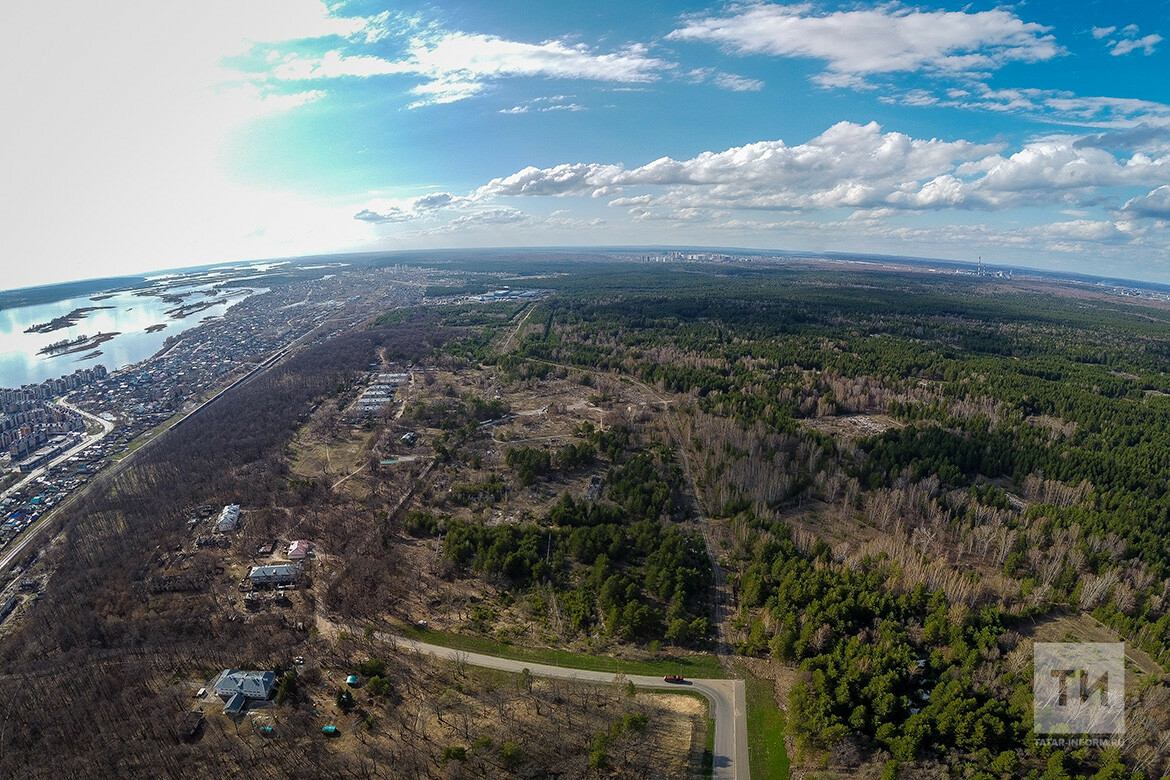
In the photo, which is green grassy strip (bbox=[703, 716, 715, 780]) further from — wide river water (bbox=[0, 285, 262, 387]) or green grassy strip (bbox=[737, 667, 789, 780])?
wide river water (bbox=[0, 285, 262, 387])

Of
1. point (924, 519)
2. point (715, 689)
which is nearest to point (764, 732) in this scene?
point (715, 689)

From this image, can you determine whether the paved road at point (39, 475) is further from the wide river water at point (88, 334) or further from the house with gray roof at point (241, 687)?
the wide river water at point (88, 334)

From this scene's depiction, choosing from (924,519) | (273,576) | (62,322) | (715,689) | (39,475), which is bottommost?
(715,689)

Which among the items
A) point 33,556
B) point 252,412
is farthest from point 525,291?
point 33,556

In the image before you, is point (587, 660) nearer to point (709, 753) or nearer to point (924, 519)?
point (709, 753)

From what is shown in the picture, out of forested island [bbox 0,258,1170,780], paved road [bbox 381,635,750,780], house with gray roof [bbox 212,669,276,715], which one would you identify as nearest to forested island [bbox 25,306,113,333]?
forested island [bbox 0,258,1170,780]
